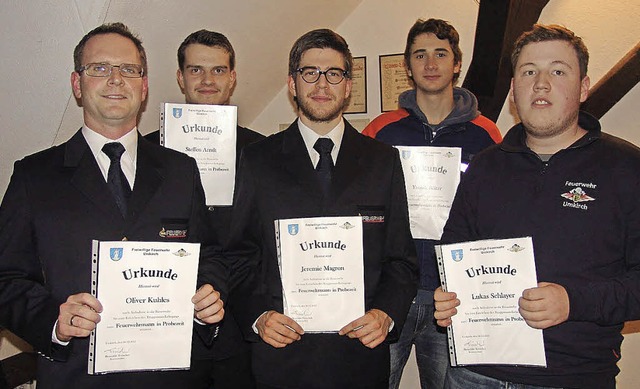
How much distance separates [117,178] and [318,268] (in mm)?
726

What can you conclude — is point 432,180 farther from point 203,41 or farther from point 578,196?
point 203,41

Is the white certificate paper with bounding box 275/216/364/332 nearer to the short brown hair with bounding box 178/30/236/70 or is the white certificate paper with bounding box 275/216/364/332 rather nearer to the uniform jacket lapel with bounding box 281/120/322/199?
the uniform jacket lapel with bounding box 281/120/322/199

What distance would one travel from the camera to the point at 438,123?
8.54 feet

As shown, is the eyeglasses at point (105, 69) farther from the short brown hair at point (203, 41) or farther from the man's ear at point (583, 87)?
the man's ear at point (583, 87)

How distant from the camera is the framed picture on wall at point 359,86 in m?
3.97

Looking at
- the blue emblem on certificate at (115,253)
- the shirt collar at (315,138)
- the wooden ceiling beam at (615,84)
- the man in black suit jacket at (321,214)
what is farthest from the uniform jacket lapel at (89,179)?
the wooden ceiling beam at (615,84)

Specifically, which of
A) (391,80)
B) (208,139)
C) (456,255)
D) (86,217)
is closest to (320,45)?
(208,139)

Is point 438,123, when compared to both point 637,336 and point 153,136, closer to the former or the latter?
point 153,136

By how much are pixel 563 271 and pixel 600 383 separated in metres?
0.36

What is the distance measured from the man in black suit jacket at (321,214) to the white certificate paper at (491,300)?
27cm

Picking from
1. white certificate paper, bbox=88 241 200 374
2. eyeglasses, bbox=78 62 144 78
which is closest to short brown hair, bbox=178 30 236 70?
eyeglasses, bbox=78 62 144 78

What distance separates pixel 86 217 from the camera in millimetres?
1801

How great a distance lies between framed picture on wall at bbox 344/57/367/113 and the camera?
3973mm

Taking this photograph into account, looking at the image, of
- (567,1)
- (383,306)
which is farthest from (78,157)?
(567,1)
